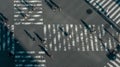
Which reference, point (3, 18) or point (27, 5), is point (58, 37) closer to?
point (27, 5)

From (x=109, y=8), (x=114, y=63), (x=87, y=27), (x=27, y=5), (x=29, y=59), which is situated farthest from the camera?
(x=27, y=5)

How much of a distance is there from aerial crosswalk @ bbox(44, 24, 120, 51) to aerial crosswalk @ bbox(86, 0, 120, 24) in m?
1.77

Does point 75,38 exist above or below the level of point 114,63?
above

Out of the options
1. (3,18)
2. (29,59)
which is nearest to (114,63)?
(29,59)

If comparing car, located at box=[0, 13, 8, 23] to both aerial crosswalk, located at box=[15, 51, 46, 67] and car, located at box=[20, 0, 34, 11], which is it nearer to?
car, located at box=[20, 0, 34, 11]

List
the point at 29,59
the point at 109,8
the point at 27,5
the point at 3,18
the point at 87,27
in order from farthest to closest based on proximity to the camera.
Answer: the point at 27,5 → the point at 109,8 → the point at 3,18 → the point at 87,27 → the point at 29,59

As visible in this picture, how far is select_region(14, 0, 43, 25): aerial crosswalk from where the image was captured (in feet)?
132

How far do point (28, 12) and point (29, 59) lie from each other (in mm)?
5729

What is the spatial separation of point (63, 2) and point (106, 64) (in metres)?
9.08

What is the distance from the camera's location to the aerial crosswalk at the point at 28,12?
40.2m

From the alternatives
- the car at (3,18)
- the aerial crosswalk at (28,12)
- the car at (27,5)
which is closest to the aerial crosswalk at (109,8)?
the aerial crosswalk at (28,12)

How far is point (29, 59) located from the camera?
3912 cm

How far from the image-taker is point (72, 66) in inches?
1529

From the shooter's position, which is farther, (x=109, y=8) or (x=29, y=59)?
(x=109, y=8)
